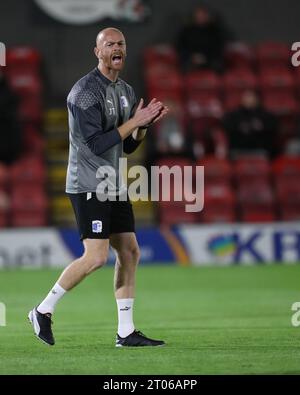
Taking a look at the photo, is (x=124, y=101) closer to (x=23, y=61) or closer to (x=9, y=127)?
(x=9, y=127)

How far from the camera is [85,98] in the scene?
7152mm

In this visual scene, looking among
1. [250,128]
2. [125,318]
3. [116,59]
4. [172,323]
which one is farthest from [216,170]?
A: [116,59]

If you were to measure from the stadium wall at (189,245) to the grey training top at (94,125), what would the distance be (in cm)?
708

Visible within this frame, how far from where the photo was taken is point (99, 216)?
7.22m

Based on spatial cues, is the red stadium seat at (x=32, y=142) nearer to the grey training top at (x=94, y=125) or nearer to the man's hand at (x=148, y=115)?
the grey training top at (x=94, y=125)

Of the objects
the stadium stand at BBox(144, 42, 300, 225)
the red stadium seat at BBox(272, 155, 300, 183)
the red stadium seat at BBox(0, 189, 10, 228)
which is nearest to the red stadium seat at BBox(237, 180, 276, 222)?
the stadium stand at BBox(144, 42, 300, 225)

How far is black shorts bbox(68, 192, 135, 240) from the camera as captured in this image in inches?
284

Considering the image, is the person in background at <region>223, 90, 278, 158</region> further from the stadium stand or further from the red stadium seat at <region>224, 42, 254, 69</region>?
the red stadium seat at <region>224, 42, 254, 69</region>

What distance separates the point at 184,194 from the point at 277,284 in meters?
3.26

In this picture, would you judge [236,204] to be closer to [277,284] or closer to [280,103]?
[280,103]

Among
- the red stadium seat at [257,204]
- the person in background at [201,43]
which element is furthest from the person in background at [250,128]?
the person in background at [201,43]

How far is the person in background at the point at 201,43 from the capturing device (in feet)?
55.5

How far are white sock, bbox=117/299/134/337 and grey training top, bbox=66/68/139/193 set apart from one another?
0.80 m
